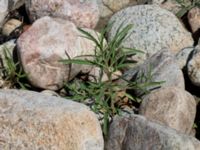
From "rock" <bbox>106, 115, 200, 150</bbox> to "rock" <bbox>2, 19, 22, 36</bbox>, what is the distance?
209 cm

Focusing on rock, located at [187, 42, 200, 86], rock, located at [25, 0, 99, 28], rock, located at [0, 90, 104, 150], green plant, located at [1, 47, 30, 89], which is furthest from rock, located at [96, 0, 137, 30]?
rock, located at [0, 90, 104, 150]

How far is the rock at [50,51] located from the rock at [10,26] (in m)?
1.02

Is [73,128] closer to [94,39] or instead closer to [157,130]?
[157,130]

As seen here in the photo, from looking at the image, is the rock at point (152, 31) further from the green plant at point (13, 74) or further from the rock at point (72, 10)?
the green plant at point (13, 74)

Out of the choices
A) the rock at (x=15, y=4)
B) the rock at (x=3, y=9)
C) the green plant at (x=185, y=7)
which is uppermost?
the green plant at (x=185, y=7)

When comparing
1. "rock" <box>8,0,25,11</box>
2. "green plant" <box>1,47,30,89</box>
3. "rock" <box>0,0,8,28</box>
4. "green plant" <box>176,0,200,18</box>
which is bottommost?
"green plant" <box>1,47,30,89</box>

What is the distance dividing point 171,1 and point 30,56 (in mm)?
1826

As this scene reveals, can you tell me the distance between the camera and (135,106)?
→ 5.16 m

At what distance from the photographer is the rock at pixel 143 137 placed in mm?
4008

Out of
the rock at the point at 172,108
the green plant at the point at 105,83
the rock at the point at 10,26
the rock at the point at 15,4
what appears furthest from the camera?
the rock at the point at 15,4

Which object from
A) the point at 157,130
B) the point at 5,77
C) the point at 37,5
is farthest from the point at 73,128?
the point at 37,5

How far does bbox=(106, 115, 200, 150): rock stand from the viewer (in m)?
4.01

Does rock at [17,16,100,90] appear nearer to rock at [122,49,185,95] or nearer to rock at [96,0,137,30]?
rock at [122,49,185,95]

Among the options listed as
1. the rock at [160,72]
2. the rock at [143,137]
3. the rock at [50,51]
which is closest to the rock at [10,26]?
the rock at [50,51]
